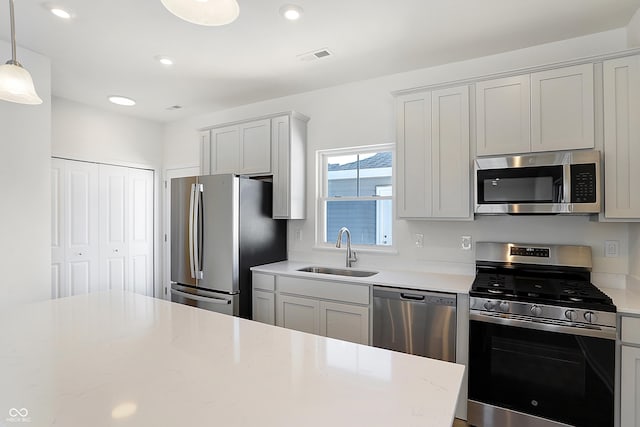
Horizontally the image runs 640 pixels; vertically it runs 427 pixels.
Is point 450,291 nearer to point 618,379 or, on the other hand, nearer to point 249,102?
point 618,379

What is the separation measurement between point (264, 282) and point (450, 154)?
6.20 ft

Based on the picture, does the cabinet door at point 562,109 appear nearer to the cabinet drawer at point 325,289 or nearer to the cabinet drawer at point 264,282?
the cabinet drawer at point 325,289

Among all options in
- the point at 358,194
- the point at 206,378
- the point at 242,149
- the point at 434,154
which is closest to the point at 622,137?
the point at 434,154

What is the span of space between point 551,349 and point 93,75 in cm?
419

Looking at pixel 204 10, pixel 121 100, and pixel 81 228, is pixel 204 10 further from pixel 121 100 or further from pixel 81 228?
pixel 81 228

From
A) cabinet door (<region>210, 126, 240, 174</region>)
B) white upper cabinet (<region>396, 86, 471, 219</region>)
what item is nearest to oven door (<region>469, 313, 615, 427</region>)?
white upper cabinet (<region>396, 86, 471, 219</region>)

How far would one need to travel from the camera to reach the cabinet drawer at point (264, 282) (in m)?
3.00

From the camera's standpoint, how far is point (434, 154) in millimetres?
2609

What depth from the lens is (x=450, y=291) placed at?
224 centimetres

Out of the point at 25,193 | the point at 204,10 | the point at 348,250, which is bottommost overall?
the point at 348,250

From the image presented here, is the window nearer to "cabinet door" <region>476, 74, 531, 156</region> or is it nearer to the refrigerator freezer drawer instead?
"cabinet door" <region>476, 74, 531, 156</region>

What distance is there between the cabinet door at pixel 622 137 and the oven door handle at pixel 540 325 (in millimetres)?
726

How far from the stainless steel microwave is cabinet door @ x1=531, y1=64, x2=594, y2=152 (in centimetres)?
9

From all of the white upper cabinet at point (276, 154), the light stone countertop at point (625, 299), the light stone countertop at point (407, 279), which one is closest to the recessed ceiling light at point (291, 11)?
the white upper cabinet at point (276, 154)
